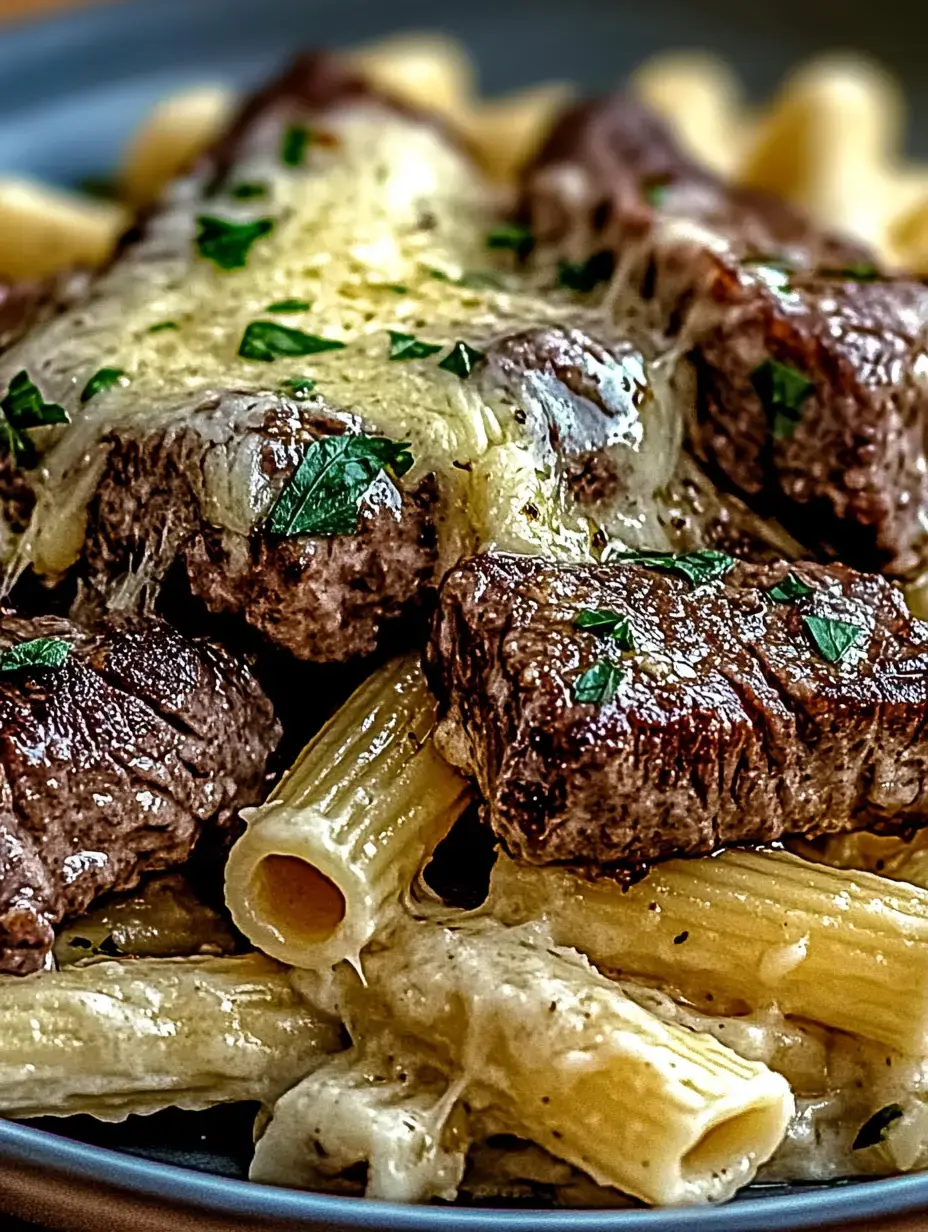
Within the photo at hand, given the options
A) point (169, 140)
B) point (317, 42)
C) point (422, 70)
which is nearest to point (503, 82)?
point (317, 42)

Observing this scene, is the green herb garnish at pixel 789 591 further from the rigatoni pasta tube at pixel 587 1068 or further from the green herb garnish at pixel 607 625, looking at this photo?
the rigatoni pasta tube at pixel 587 1068

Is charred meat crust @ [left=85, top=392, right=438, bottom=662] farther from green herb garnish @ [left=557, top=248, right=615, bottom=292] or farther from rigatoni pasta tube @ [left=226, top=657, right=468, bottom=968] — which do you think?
green herb garnish @ [left=557, top=248, right=615, bottom=292]

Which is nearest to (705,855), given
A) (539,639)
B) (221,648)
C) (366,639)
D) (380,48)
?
(539,639)

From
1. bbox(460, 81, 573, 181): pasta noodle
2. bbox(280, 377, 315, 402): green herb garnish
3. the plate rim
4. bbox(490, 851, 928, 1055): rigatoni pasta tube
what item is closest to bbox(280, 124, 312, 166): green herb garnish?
bbox(280, 377, 315, 402): green herb garnish

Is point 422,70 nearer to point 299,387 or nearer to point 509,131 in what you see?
Answer: point 509,131

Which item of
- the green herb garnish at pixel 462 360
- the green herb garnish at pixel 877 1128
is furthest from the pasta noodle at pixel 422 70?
the green herb garnish at pixel 877 1128

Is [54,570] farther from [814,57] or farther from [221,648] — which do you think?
[814,57]
